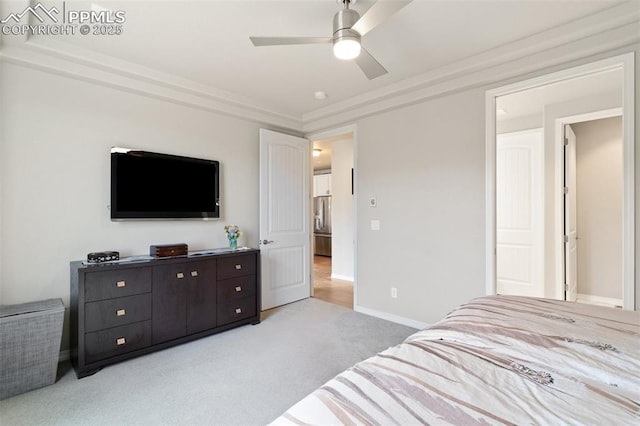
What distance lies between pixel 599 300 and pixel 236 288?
4.81m

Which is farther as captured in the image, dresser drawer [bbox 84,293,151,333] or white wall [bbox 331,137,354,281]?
white wall [bbox 331,137,354,281]

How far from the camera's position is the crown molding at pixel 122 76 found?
7.33ft

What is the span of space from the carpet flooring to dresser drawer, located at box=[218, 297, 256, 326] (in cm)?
13

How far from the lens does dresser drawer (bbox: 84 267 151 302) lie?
2231mm

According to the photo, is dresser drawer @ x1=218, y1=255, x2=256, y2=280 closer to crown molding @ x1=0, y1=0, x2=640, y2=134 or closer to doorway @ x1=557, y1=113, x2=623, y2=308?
crown molding @ x1=0, y1=0, x2=640, y2=134

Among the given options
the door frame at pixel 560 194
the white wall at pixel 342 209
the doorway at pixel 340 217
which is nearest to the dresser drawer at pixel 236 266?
the doorway at pixel 340 217

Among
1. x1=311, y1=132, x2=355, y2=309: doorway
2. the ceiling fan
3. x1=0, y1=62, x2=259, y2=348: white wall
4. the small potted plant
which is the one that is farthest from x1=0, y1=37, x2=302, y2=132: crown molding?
x1=311, y1=132, x2=355, y2=309: doorway

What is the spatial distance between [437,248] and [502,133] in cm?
247

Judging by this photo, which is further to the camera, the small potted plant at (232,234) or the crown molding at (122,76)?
the small potted plant at (232,234)

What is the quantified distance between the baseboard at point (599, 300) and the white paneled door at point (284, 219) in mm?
3855

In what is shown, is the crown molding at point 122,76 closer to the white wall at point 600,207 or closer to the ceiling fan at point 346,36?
the ceiling fan at point 346,36

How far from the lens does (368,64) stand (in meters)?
1.98

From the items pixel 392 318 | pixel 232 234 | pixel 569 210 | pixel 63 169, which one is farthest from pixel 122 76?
pixel 569 210

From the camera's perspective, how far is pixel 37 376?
2.04m
